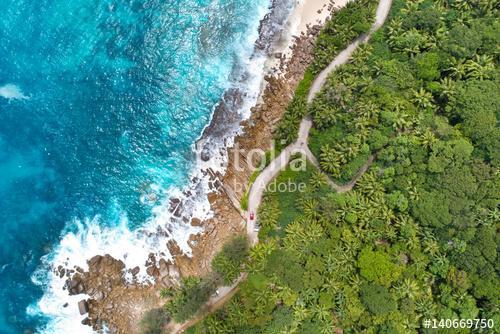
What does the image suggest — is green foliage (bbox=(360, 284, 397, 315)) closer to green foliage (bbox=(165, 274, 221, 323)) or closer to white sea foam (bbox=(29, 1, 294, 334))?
green foliage (bbox=(165, 274, 221, 323))

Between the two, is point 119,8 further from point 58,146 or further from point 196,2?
point 58,146

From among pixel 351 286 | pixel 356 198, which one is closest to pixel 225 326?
pixel 351 286

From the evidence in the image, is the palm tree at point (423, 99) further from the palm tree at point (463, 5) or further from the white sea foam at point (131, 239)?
the white sea foam at point (131, 239)

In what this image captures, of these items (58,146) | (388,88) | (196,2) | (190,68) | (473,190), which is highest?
(196,2)

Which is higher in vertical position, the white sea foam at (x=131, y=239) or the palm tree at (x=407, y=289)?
the white sea foam at (x=131, y=239)

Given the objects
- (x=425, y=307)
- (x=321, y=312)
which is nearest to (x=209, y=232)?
(x=321, y=312)

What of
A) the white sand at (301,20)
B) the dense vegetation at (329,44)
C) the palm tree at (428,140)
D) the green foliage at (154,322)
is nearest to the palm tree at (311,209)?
the dense vegetation at (329,44)

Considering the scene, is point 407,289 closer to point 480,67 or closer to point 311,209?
point 311,209

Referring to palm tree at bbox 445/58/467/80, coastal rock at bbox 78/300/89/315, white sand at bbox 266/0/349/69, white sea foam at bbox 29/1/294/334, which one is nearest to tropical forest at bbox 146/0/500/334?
palm tree at bbox 445/58/467/80
